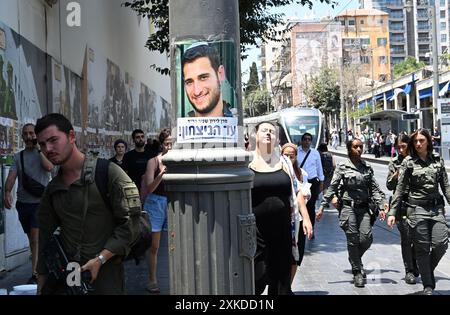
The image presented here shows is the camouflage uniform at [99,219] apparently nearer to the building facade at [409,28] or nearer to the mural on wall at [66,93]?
the mural on wall at [66,93]

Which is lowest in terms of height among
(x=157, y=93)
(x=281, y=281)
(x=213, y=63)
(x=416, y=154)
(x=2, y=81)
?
(x=281, y=281)

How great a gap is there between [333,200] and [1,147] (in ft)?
13.8

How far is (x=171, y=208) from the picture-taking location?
11.6ft

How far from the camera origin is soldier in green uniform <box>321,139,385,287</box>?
282 inches

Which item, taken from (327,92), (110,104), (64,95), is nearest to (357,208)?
(64,95)

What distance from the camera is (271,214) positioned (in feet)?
17.8

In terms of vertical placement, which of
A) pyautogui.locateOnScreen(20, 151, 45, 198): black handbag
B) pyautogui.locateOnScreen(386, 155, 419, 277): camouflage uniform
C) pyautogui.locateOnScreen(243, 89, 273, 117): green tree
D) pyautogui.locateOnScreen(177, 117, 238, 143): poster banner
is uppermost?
pyautogui.locateOnScreen(243, 89, 273, 117): green tree

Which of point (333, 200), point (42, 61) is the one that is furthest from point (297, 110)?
point (333, 200)

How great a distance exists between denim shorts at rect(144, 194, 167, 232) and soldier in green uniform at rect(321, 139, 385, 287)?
199 centimetres

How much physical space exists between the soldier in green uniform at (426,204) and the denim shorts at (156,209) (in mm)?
2595

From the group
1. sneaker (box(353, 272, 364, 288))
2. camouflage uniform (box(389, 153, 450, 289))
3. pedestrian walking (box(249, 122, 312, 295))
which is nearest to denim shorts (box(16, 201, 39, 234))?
pedestrian walking (box(249, 122, 312, 295))

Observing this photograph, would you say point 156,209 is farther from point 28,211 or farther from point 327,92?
point 327,92

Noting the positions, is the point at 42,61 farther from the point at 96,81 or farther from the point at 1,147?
the point at 96,81

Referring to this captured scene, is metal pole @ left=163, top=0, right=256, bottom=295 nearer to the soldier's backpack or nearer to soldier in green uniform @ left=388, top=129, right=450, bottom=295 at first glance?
the soldier's backpack
